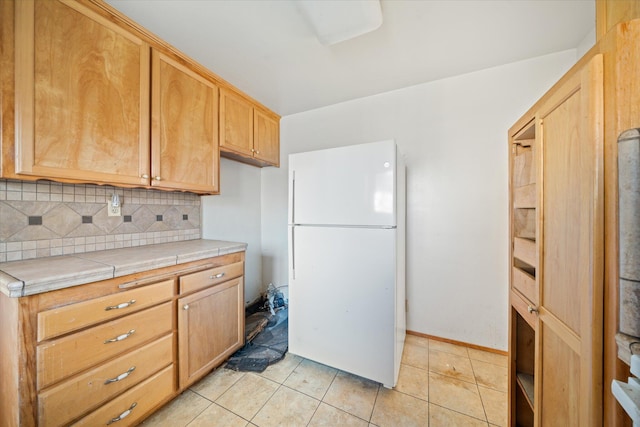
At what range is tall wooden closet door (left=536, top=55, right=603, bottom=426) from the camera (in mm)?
525

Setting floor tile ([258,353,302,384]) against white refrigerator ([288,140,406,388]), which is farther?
floor tile ([258,353,302,384])

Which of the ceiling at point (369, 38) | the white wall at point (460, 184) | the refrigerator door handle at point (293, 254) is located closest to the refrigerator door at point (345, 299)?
the refrigerator door handle at point (293, 254)

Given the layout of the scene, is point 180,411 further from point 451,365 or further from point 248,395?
point 451,365

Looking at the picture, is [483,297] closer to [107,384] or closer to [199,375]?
[199,375]

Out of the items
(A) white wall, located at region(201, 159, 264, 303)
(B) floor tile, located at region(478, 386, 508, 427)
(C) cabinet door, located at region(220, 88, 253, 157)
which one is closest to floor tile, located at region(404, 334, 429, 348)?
(B) floor tile, located at region(478, 386, 508, 427)

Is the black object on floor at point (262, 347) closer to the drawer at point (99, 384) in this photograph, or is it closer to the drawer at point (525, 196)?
the drawer at point (99, 384)

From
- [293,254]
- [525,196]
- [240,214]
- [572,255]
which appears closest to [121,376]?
[293,254]

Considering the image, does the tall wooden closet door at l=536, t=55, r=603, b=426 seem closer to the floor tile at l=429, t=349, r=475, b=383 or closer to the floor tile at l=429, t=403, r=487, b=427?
the floor tile at l=429, t=403, r=487, b=427

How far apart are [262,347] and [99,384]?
1076 millimetres

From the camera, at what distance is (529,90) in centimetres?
173

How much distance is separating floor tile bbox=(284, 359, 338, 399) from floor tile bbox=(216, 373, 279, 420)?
0.14 meters

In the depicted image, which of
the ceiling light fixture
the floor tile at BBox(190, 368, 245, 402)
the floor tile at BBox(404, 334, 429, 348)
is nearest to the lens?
the ceiling light fixture

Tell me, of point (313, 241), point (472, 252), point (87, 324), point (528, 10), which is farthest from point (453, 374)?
point (528, 10)

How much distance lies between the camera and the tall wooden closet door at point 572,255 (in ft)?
1.72
